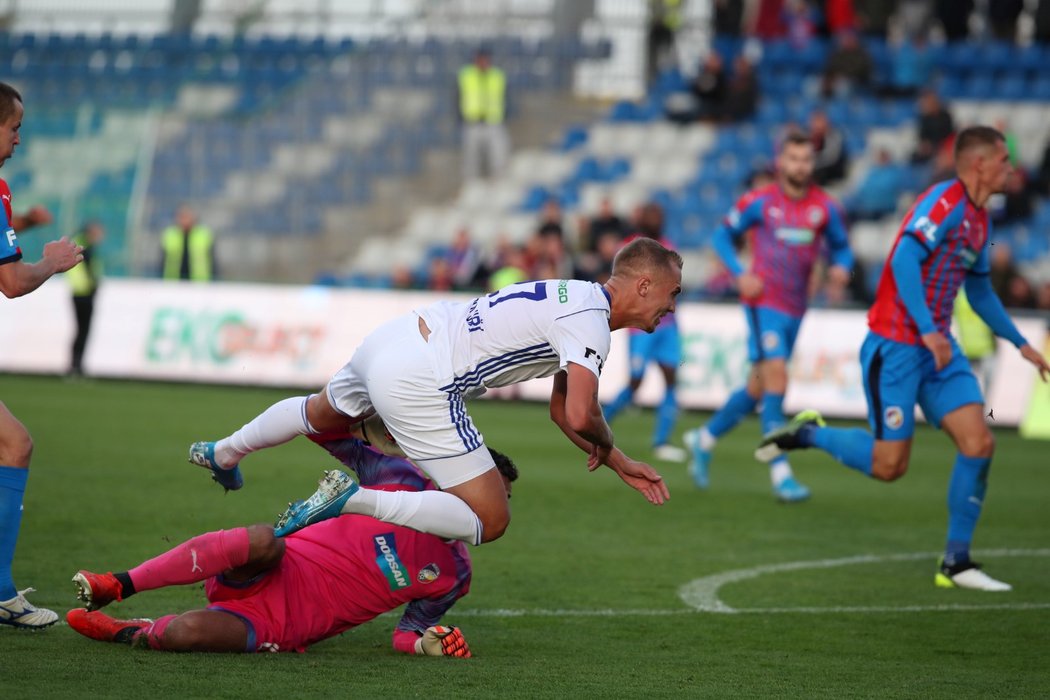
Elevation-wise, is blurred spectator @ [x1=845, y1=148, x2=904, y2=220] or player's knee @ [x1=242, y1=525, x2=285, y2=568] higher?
blurred spectator @ [x1=845, y1=148, x2=904, y2=220]

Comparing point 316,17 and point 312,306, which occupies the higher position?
point 316,17

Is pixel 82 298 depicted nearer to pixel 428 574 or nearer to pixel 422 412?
pixel 422 412

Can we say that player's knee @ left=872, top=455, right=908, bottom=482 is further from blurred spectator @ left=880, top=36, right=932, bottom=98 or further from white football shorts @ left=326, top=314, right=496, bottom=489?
blurred spectator @ left=880, top=36, right=932, bottom=98

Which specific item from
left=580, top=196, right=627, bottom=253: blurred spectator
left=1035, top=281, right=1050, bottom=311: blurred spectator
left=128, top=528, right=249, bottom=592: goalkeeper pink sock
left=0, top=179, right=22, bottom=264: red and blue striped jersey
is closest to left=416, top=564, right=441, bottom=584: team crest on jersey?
left=128, top=528, right=249, bottom=592: goalkeeper pink sock

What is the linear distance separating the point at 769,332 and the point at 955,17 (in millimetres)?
15802

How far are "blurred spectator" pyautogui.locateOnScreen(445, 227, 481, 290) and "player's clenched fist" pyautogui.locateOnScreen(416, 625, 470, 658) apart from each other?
17315 millimetres

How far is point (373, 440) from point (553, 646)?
118 cm

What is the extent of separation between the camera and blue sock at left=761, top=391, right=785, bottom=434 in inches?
451

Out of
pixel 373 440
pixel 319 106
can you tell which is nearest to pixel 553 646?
pixel 373 440

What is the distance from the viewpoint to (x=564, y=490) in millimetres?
11773

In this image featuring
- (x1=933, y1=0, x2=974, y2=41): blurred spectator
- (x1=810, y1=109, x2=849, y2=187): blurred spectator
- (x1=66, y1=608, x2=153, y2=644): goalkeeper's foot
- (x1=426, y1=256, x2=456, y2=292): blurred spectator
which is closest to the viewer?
(x1=66, y1=608, x2=153, y2=644): goalkeeper's foot

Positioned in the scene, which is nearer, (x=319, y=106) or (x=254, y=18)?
(x=319, y=106)

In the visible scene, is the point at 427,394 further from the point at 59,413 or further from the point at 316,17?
the point at 316,17

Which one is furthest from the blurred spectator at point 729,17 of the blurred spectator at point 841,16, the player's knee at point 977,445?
the player's knee at point 977,445
